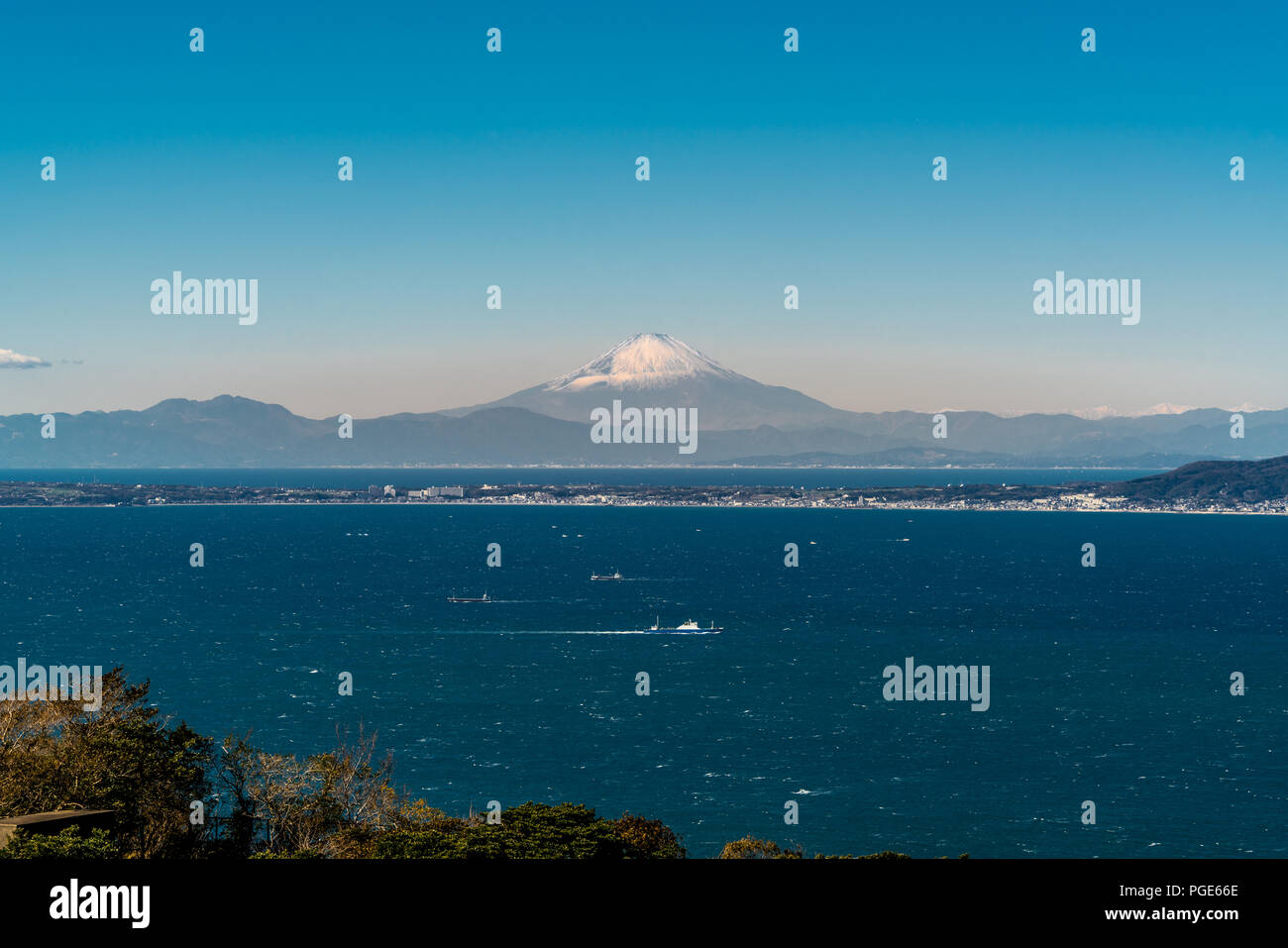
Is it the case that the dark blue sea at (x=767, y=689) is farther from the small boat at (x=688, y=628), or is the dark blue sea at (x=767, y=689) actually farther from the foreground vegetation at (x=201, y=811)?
the foreground vegetation at (x=201, y=811)

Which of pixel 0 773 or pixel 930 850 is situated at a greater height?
pixel 0 773

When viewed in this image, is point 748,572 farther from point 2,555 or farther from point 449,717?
point 2,555

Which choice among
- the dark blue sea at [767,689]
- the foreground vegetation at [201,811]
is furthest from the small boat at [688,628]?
the foreground vegetation at [201,811]

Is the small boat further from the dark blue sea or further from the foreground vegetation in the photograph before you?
the foreground vegetation

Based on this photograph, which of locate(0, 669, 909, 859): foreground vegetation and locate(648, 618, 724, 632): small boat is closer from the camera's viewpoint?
locate(0, 669, 909, 859): foreground vegetation

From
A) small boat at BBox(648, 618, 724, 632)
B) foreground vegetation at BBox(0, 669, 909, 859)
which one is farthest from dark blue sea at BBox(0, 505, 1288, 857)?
foreground vegetation at BBox(0, 669, 909, 859)
